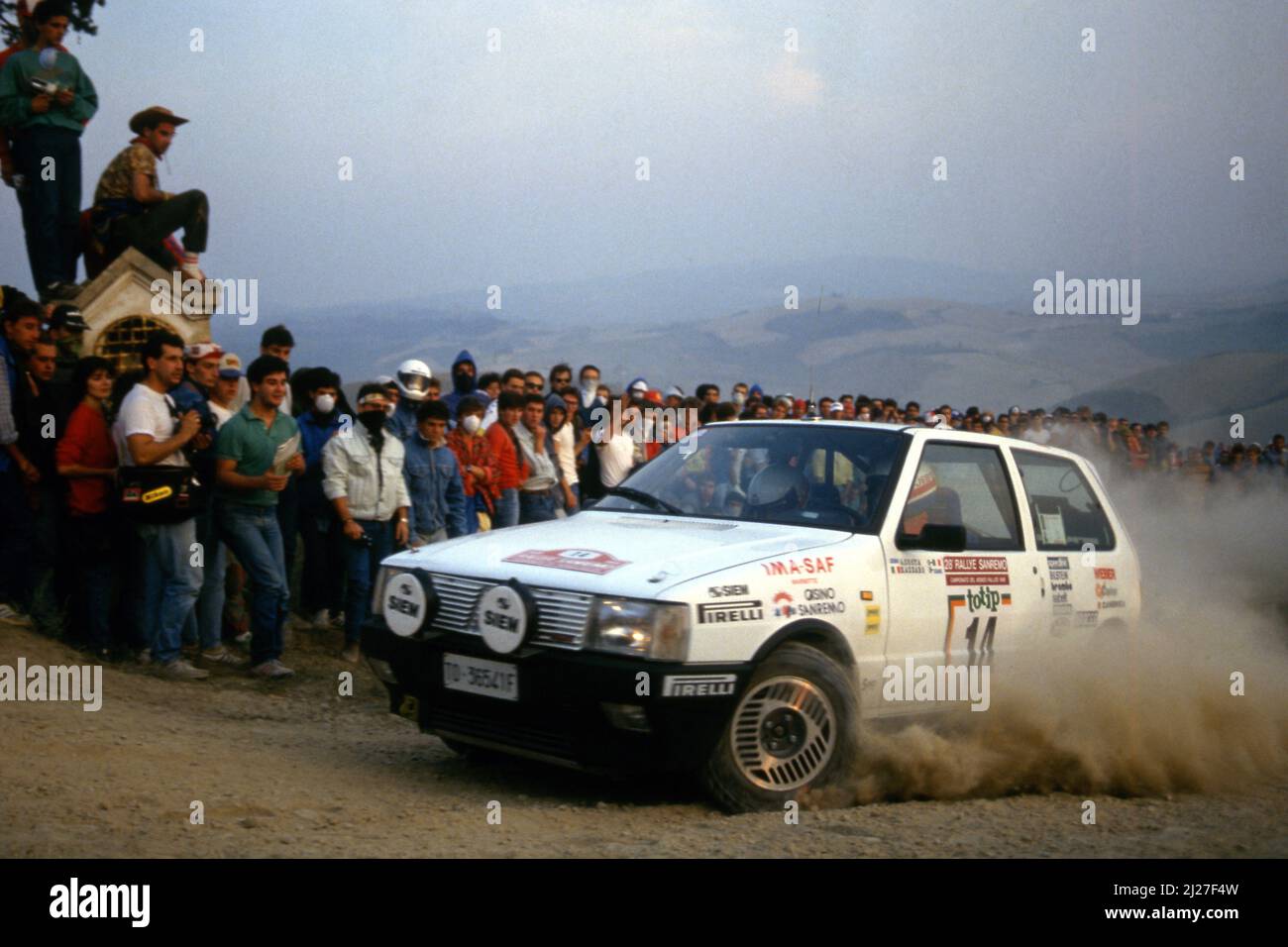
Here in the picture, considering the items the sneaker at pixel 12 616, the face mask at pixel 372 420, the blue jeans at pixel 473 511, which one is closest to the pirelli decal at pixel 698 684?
the face mask at pixel 372 420

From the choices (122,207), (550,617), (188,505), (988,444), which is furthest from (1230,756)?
(122,207)

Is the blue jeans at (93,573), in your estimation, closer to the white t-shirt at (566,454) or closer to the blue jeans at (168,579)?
the blue jeans at (168,579)

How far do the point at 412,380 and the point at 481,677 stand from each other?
5193 mm

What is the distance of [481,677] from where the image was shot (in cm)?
582

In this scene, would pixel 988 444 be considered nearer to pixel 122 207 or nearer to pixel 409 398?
pixel 409 398

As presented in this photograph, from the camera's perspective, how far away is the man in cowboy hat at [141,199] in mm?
10406

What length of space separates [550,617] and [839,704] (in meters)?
1.41

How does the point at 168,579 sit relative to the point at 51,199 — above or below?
below

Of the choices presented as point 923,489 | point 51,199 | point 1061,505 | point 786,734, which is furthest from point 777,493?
point 51,199

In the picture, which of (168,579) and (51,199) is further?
(51,199)

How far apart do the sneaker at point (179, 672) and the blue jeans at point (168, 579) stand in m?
0.04

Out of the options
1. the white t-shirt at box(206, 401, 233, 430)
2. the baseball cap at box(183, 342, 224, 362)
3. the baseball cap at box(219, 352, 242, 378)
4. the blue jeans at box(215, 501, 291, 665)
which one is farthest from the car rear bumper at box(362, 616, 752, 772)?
the baseball cap at box(183, 342, 224, 362)

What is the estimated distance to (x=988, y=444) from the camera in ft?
24.5

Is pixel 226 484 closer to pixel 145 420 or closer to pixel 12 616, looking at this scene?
pixel 145 420
